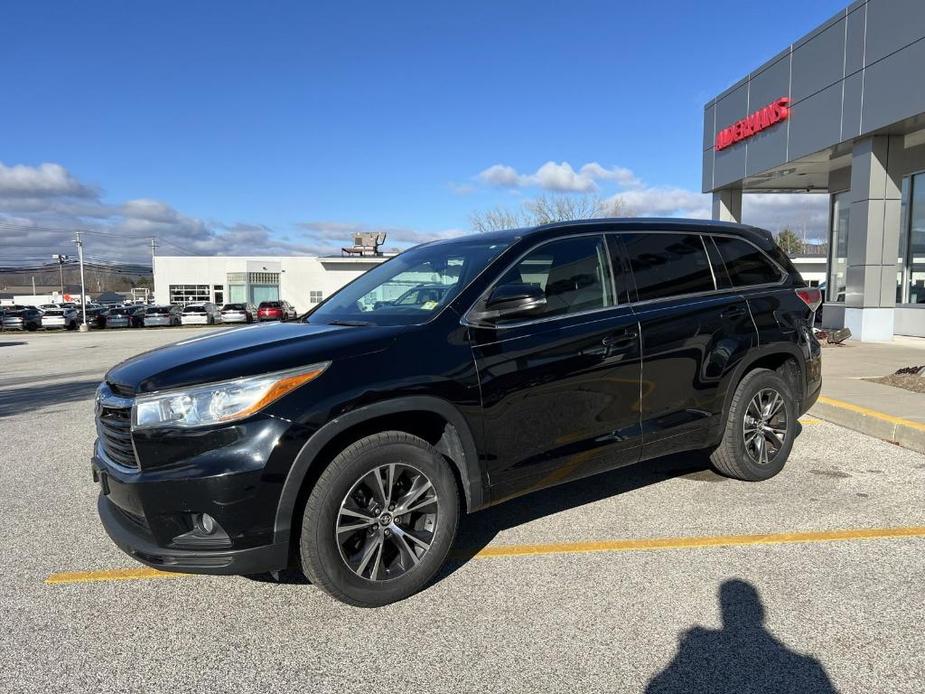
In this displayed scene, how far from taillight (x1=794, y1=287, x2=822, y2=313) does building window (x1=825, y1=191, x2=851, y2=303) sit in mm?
15318

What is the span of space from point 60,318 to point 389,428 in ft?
158

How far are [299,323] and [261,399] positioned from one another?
4.00ft

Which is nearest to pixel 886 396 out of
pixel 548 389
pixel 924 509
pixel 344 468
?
pixel 924 509

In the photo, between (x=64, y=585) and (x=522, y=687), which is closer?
(x=522, y=687)

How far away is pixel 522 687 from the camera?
8.28 feet

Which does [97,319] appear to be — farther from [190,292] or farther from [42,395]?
[42,395]

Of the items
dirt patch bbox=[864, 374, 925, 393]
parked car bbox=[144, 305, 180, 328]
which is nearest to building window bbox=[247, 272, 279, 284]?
parked car bbox=[144, 305, 180, 328]

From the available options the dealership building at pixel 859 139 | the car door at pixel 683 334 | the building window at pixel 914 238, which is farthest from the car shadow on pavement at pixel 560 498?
the building window at pixel 914 238

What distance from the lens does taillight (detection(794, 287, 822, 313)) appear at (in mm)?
5125

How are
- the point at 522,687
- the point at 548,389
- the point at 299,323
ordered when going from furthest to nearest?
the point at 299,323
the point at 548,389
the point at 522,687

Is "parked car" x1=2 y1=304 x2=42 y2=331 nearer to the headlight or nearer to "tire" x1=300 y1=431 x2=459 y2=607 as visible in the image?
the headlight

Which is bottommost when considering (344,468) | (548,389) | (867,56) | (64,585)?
(64,585)

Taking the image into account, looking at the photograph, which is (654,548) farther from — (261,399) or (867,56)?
(867,56)

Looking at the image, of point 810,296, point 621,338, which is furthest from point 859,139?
point 621,338
